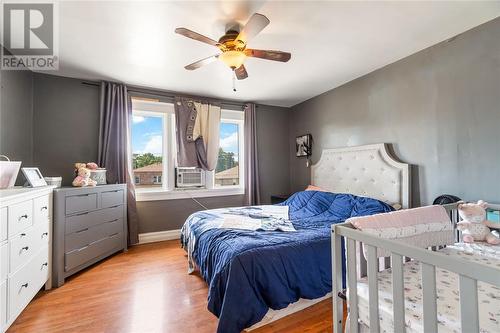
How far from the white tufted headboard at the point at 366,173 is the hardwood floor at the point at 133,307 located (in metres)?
1.46

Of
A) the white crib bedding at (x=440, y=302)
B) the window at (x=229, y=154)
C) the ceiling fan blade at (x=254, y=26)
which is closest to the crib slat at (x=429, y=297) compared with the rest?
the white crib bedding at (x=440, y=302)

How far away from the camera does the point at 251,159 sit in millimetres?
4094

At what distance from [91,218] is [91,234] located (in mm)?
183

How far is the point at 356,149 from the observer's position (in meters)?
3.04

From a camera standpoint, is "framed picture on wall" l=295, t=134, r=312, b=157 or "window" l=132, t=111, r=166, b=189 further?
"framed picture on wall" l=295, t=134, r=312, b=157

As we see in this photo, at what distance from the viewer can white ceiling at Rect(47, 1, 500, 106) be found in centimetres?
174

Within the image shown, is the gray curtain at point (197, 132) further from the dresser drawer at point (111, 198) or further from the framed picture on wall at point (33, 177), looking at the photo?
the framed picture on wall at point (33, 177)

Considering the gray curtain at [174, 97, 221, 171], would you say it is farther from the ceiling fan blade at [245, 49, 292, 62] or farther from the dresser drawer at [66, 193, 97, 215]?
the ceiling fan blade at [245, 49, 292, 62]

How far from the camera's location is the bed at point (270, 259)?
1.49m

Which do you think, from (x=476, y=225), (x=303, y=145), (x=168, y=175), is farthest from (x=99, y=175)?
(x=476, y=225)

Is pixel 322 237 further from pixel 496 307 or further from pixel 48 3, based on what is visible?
pixel 48 3

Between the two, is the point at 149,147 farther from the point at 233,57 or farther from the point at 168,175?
the point at 233,57

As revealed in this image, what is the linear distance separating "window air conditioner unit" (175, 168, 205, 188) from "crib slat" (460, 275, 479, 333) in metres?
3.52

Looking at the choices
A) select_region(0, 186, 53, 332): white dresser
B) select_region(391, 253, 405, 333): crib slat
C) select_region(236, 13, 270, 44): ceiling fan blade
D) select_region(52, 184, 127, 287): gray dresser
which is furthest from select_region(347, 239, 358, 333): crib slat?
select_region(52, 184, 127, 287): gray dresser
